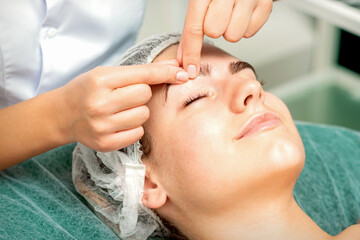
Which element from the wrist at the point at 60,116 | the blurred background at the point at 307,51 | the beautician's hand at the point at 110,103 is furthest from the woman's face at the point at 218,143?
the blurred background at the point at 307,51

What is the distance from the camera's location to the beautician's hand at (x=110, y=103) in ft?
3.38

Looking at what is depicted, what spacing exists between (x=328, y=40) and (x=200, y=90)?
1.71 metres

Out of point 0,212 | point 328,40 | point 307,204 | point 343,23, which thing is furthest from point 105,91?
point 328,40

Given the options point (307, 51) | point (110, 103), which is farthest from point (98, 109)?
point (307, 51)

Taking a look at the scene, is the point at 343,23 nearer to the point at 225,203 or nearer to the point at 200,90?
the point at 200,90

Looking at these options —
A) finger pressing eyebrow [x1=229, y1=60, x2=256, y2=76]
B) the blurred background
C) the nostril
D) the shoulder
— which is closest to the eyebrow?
finger pressing eyebrow [x1=229, y1=60, x2=256, y2=76]

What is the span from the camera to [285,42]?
3123 mm

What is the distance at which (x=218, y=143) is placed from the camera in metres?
1.15

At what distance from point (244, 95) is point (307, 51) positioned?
2.27 meters

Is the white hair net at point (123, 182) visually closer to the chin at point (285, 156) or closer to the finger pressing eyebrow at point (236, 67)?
the finger pressing eyebrow at point (236, 67)

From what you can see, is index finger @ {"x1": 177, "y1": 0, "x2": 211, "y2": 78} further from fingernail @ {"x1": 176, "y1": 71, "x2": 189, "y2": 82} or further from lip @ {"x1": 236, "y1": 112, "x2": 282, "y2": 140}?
lip @ {"x1": 236, "y1": 112, "x2": 282, "y2": 140}

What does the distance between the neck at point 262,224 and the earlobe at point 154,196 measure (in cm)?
11

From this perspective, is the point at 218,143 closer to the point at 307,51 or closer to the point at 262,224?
the point at 262,224

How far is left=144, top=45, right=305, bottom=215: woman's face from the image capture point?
115cm
